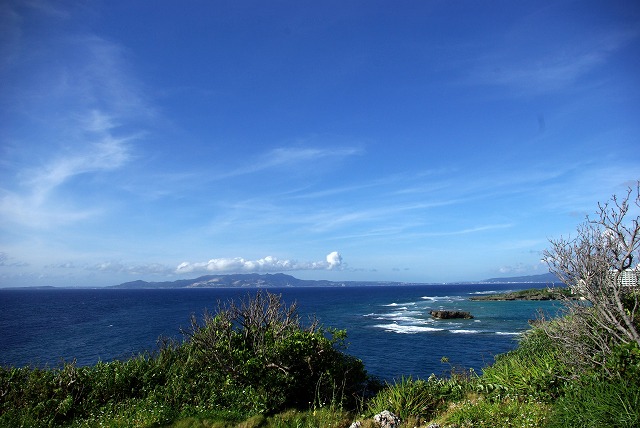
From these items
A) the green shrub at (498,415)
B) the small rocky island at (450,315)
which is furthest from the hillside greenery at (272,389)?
the small rocky island at (450,315)

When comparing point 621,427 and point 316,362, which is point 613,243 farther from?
point 316,362

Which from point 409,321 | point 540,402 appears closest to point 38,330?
point 409,321

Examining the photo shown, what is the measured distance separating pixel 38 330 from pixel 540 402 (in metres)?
74.9

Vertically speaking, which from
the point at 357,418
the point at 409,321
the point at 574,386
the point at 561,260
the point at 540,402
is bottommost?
the point at 409,321

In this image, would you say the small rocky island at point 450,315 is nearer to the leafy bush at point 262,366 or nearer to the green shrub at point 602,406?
the leafy bush at point 262,366

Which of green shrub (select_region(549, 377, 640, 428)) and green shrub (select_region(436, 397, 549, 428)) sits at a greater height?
green shrub (select_region(549, 377, 640, 428))

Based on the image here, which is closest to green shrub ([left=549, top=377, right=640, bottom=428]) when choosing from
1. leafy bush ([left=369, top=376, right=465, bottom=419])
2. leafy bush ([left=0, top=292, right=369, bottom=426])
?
leafy bush ([left=369, top=376, right=465, bottom=419])

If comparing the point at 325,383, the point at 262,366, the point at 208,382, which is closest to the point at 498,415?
the point at 325,383

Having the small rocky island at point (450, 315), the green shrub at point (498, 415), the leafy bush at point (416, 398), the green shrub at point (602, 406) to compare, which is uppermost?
the green shrub at point (602, 406)

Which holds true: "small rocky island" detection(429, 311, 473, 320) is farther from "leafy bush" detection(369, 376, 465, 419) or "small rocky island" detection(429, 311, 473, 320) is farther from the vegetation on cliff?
"leafy bush" detection(369, 376, 465, 419)

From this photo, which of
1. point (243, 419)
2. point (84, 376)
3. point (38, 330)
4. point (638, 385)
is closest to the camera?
point (638, 385)

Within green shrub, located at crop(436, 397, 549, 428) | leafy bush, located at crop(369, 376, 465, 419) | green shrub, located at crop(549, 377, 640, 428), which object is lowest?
leafy bush, located at crop(369, 376, 465, 419)

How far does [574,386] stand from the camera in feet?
29.0

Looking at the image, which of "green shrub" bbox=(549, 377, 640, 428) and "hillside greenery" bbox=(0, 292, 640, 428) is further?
"hillside greenery" bbox=(0, 292, 640, 428)
